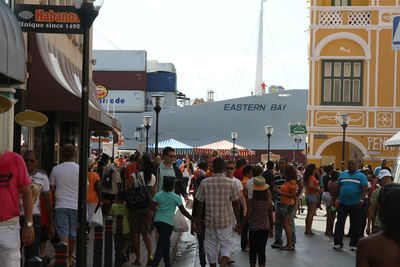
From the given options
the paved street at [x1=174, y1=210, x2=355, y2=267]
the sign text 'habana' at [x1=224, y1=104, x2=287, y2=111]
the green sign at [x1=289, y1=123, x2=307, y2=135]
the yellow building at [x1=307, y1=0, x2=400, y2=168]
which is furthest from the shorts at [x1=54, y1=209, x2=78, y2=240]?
the sign text 'habana' at [x1=224, y1=104, x2=287, y2=111]

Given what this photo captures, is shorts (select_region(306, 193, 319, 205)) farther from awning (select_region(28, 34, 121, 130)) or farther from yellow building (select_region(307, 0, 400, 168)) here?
yellow building (select_region(307, 0, 400, 168))

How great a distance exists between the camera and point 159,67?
9375 centimetres

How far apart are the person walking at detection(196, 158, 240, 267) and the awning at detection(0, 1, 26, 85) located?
123 inches

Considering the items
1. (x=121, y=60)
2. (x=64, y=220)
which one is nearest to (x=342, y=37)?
(x=64, y=220)

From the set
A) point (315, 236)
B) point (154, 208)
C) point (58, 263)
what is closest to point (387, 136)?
point (315, 236)

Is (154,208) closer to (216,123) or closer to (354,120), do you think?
(354,120)

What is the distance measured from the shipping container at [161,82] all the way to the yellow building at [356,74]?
2071 inches

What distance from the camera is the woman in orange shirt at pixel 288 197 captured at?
13.5 m

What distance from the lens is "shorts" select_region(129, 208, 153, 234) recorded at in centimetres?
1088

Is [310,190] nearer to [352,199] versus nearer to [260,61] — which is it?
[352,199]

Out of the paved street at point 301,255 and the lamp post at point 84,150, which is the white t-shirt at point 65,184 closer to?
the lamp post at point 84,150

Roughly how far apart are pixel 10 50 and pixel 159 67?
8364 centimetres

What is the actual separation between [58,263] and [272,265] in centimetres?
579

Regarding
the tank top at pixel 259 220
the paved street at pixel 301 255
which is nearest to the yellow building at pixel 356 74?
the paved street at pixel 301 255
